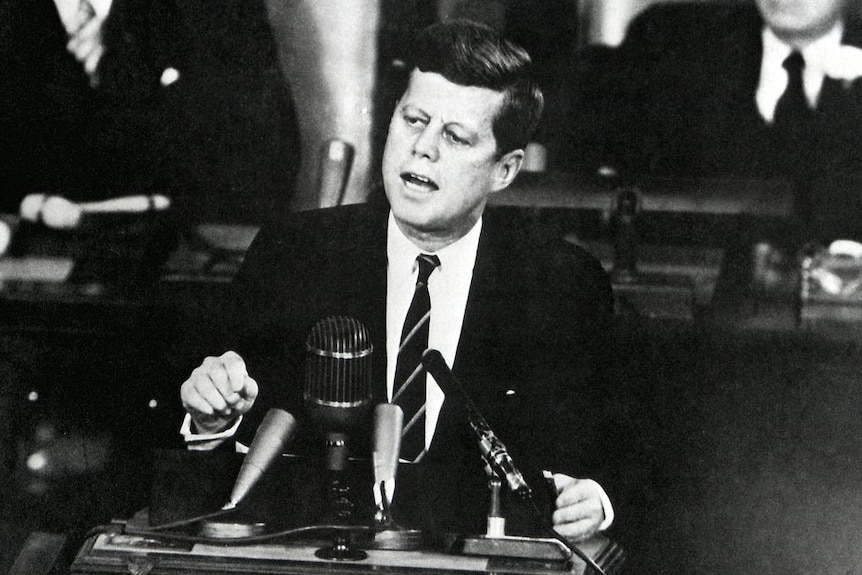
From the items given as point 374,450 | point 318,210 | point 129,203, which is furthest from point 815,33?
point 129,203

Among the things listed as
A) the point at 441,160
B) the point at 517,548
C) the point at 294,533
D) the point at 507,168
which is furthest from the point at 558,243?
the point at 294,533

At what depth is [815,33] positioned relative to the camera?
308 centimetres

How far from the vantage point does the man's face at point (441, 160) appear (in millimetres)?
3049

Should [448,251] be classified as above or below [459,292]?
above

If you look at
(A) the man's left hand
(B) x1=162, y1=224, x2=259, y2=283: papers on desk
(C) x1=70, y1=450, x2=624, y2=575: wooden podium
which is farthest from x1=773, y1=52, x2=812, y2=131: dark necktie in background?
(B) x1=162, y1=224, x2=259, y2=283: papers on desk

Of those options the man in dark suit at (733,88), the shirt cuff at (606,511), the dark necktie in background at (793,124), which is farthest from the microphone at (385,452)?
the dark necktie in background at (793,124)

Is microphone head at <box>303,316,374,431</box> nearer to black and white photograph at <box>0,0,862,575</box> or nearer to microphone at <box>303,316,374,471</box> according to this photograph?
microphone at <box>303,316,374,471</box>

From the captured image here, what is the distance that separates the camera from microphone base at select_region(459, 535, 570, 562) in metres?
2.33

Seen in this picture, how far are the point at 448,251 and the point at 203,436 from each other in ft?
2.55

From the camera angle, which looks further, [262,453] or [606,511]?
[606,511]

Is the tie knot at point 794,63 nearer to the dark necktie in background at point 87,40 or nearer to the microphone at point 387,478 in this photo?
the microphone at point 387,478

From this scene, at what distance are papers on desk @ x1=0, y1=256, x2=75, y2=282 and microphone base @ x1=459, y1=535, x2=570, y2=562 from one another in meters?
1.47

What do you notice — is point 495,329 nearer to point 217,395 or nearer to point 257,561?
point 217,395

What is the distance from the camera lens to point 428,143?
3.07m
